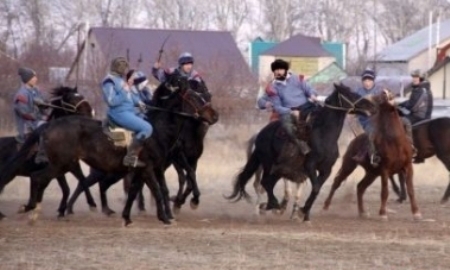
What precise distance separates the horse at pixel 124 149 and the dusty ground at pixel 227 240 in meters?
0.56

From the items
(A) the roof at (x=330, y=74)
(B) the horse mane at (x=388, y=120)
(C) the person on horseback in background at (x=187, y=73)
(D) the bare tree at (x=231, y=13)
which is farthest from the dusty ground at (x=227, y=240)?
(D) the bare tree at (x=231, y=13)

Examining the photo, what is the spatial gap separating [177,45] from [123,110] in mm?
35698

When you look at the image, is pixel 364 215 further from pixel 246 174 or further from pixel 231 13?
pixel 231 13

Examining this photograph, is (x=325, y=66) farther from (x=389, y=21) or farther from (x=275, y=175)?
(x=275, y=175)

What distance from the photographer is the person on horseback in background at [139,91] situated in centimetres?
1507

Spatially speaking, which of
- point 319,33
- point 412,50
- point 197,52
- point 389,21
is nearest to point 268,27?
point 319,33

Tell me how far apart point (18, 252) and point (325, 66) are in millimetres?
58496

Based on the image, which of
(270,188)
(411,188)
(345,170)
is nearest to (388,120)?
(411,188)

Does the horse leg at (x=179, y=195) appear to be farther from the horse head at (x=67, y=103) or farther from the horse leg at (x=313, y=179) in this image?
the horse leg at (x=313, y=179)

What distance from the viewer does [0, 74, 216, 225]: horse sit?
579 inches

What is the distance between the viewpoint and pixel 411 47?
3000 inches

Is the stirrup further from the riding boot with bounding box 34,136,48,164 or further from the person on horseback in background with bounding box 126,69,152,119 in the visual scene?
the riding boot with bounding box 34,136,48,164

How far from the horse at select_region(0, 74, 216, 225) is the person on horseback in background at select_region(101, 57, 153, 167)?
0.58 feet

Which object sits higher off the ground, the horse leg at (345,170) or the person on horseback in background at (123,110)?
the person on horseback in background at (123,110)
